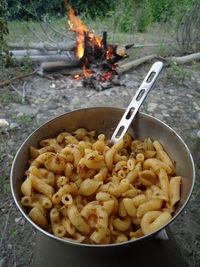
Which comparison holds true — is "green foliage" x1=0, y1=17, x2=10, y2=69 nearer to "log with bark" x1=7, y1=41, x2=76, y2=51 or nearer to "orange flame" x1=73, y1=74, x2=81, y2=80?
"log with bark" x1=7, y1=41, x2=76, y2=51

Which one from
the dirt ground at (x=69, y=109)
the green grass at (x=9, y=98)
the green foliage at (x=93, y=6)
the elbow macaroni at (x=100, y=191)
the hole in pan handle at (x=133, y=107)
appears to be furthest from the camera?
the green foliage at (x=93, y=6)

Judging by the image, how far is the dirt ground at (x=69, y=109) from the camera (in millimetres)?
1776

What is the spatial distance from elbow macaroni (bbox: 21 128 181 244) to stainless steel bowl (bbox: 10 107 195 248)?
1.2 inches

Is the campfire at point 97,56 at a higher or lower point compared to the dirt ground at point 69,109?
higher

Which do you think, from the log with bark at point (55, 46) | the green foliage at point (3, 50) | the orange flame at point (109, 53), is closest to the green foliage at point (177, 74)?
the orange flame at point (109, 53)

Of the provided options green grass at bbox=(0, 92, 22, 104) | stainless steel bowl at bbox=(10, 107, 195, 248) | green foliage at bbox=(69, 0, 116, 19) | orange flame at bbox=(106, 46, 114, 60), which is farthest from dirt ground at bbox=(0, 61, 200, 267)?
green foliage at bbox=(69, 0, 116, 19)

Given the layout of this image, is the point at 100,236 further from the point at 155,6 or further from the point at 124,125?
the point at 155,6

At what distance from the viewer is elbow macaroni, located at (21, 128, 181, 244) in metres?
0.95

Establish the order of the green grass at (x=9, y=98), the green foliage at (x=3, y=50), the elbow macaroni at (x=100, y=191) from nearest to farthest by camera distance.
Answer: the elbow macaroni at (x=100, y=191) < the green grass at (x=9, y=98) < the green foliage at (x=3, y=50)

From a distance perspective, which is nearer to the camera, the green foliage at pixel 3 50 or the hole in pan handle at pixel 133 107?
the hole in pan handle at pixel 133 107

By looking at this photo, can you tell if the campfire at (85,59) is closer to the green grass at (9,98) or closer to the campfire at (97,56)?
the campfire at (97,56)

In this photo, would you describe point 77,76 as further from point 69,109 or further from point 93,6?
point 93,6

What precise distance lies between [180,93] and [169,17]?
2.33 meters

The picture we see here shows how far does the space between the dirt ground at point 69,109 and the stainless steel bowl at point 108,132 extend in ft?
2.71
